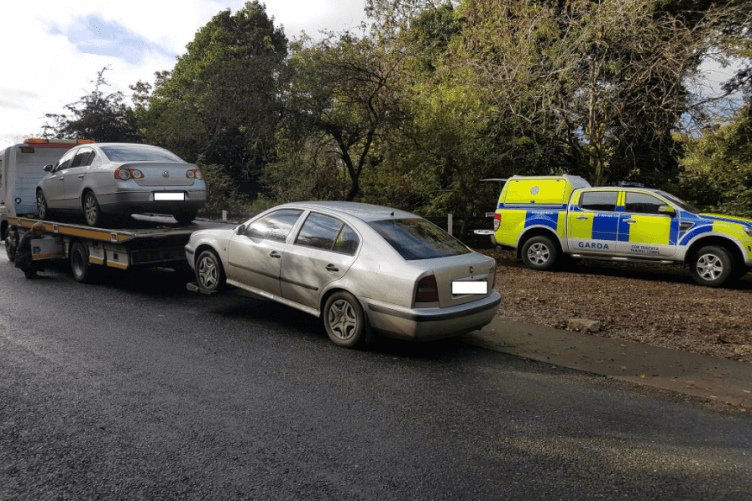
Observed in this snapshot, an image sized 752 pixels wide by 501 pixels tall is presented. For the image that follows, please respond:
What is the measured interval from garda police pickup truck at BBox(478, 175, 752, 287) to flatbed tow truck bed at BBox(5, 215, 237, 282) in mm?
6325

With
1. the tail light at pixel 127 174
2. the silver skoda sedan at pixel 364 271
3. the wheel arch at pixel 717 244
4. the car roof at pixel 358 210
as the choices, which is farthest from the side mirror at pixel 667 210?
the tail light at pixel 127 174

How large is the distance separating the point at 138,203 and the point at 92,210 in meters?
1.06

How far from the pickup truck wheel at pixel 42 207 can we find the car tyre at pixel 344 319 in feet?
23.4

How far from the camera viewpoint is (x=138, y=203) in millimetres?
8328

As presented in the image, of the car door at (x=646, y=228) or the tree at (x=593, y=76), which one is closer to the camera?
the car door at (x=646, y=228)

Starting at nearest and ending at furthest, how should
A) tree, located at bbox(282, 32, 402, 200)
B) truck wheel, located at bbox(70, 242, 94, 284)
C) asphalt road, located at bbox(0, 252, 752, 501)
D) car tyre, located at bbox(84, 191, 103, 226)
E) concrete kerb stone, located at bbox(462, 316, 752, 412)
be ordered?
asphalt road, located at bbox(0, 252, 752, 501) < concrete kerb stone, located at bbox(462, 316, 752, 412) < car tyre, located at bbox(84, 191, 103, 226) < truck wheel, located at bbox(70, 242, 94, 284) < tree, located at bbox(282, 32, 402, 200)

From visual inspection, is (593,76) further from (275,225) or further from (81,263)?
(81,263)

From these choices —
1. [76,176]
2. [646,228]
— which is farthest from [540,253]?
[76,176]

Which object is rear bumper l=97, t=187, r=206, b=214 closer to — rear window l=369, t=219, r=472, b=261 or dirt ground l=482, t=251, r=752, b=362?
rear window l=369, t=219, r=472, b=261

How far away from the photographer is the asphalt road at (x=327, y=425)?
3.16 m

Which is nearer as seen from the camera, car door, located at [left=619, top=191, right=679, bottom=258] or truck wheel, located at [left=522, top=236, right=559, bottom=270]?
car door, located at [left=619, top=191, right=679, bottom=258]

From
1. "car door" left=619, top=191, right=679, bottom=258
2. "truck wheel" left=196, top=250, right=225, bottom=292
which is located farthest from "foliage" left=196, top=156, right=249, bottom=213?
"car door" left=619, top=191, right=679, bottom=258

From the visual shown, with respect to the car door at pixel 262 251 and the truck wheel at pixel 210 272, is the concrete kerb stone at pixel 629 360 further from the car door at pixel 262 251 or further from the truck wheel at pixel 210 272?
the truck wheel at pixel 210 272

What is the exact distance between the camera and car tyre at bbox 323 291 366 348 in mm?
5570
